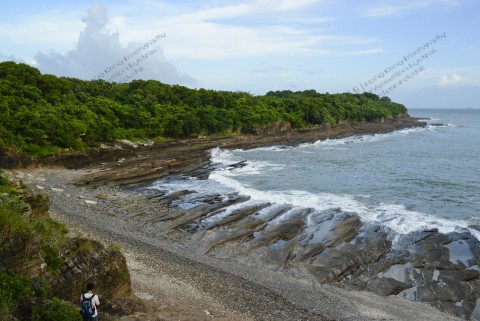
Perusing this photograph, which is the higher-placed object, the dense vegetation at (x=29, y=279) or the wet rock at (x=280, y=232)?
the dense vegetation at (x=29, y=279)

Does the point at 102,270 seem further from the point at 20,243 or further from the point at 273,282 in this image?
the point at 273,282

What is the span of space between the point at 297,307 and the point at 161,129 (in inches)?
1951

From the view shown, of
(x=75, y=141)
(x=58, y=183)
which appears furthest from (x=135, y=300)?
(x=75, y=141)

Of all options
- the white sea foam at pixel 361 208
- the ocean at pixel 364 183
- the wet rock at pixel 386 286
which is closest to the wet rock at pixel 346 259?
the wet rock at pixel 386 286

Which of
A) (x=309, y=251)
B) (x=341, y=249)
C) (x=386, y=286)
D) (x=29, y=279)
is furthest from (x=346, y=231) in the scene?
(x=29, y=279)

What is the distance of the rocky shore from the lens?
1689cm

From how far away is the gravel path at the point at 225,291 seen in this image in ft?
52.3

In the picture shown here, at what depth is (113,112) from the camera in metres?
59.3

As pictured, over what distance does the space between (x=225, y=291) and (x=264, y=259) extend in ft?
17.4

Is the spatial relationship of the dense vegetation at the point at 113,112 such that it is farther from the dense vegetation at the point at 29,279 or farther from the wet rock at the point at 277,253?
the dense vegetation at the point at 29,279

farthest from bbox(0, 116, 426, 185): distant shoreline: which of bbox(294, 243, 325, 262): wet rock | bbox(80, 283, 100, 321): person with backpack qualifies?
bbox(80, 283, 100, 321): person with backpack

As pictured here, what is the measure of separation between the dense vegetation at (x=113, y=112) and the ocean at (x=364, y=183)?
11076 millimetres

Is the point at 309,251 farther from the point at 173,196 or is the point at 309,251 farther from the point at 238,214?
the point at 173,196

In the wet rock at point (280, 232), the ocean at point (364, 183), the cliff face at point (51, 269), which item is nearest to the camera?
the cliff face at point (51, 269)
